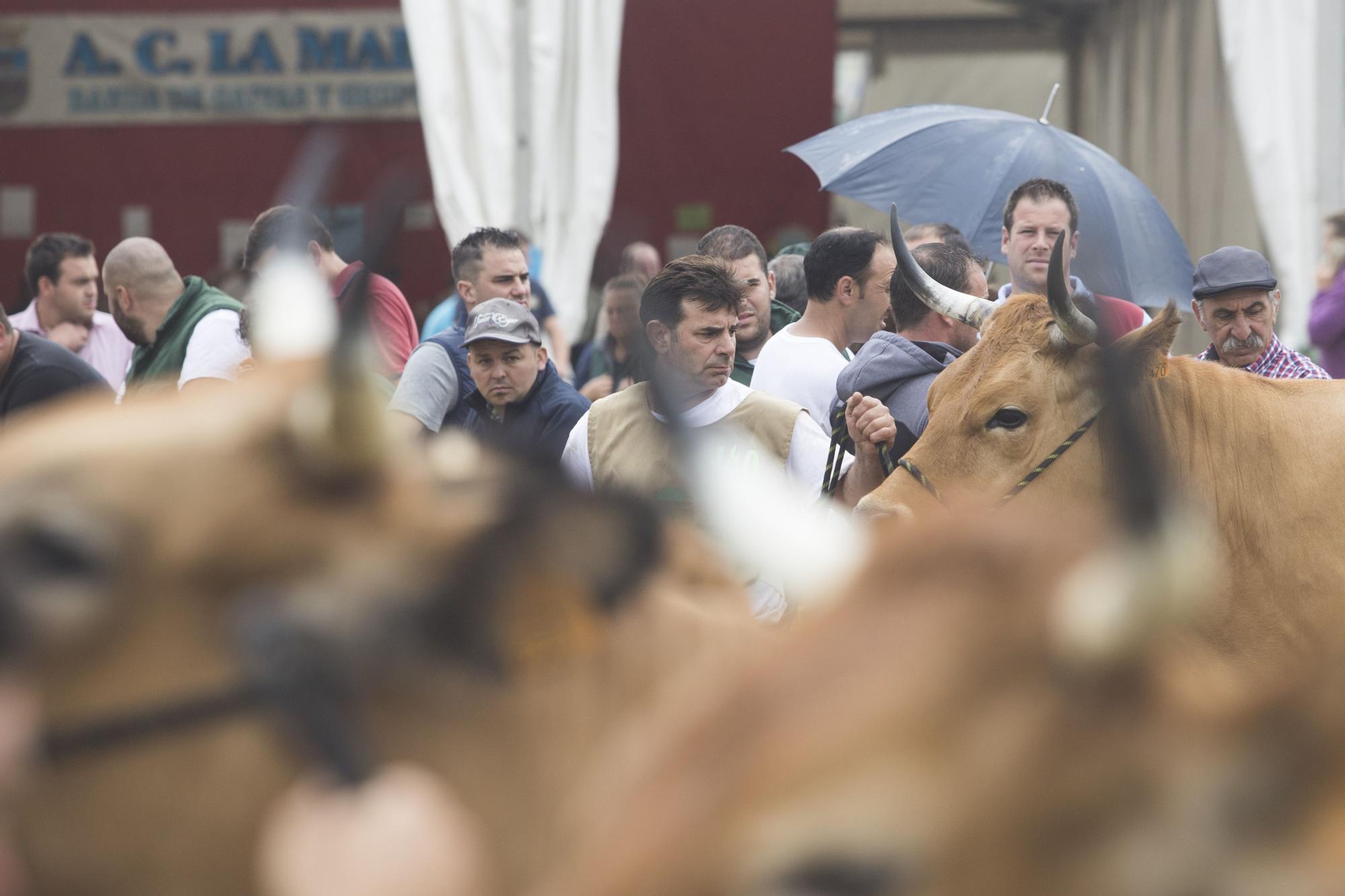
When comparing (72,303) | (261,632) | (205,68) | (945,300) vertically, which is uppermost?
(205,68)

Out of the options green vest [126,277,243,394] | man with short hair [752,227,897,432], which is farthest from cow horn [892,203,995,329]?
green vest [126,277,243,394]

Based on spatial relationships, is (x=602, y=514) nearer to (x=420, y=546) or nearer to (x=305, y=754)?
(x=420, y=546)

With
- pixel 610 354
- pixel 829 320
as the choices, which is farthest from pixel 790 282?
pixel 829 320

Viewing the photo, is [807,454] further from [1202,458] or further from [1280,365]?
[1280,365]

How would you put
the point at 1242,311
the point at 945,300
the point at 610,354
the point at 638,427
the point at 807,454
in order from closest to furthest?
the point at 638,427 → the point at 807,454 → the point at 945,300 → the point at 1242,311 → the point at 610,354

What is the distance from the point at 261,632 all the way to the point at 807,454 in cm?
263

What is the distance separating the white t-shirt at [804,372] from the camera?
191 inches

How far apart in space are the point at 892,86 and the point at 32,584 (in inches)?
459

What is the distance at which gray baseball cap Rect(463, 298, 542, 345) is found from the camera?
4777 mm

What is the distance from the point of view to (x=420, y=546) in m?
1.64

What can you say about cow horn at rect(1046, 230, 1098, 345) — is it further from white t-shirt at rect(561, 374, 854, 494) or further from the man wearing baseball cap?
the man wearing baseball cap

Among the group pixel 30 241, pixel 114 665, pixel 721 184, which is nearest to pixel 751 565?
pixel 114 665

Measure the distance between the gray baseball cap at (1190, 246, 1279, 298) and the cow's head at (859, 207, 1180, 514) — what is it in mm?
903

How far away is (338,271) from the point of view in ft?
8.32
